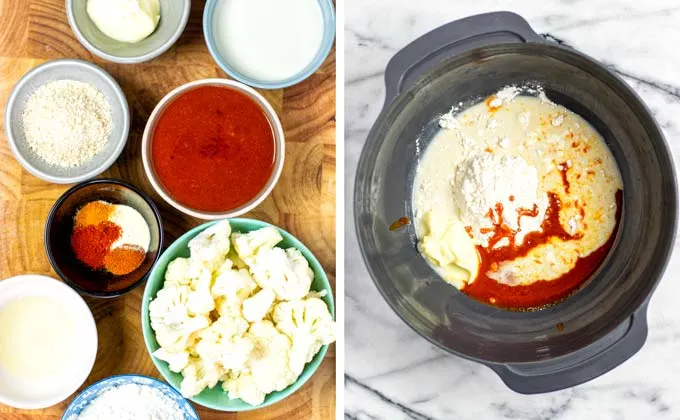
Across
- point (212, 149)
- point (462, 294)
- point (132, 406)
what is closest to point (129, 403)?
point (132, 406)

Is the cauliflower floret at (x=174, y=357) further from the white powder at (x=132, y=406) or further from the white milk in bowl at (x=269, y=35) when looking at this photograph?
the white milk in bowl at (x=269, y=35)

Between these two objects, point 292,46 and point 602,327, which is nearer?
point 602,327

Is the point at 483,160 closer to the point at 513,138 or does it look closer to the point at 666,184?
the point at 513,138

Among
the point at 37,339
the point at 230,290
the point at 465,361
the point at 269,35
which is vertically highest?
the point at 269,35

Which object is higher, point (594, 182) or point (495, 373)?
point (594, 182)

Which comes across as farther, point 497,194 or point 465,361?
point 465,361

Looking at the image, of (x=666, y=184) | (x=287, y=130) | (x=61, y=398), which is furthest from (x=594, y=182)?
(x=61, y=398)

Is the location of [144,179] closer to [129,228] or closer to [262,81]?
[129,228]

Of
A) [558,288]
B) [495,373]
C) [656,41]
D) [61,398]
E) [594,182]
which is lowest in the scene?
[61,398]
